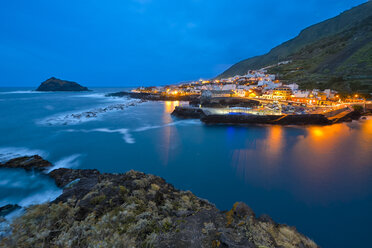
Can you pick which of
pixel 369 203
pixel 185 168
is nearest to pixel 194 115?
pixel 185 168

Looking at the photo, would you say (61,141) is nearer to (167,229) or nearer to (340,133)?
(167,229)

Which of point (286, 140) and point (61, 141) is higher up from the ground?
point (61, 141)

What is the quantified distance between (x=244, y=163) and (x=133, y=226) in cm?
1121

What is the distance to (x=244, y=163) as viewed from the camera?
42.6 feet

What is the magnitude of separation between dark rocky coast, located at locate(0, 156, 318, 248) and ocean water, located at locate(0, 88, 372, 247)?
4412mm

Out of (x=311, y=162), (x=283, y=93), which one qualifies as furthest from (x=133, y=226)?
(x=283, y=93)

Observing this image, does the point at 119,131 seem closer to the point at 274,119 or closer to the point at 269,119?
the point at 269,119

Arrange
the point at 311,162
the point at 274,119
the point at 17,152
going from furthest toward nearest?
the point at 274,119
the point at 17,152
the point at 311,162

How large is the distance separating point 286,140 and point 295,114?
1042 cm

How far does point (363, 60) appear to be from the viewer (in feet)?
167

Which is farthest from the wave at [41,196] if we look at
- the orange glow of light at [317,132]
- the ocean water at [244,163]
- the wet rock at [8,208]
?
the orange glow of light at [317,132]

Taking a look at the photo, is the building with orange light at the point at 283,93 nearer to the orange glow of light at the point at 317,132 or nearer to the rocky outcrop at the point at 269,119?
the rocky outcrop at the point at 269,119

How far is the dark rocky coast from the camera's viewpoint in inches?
121

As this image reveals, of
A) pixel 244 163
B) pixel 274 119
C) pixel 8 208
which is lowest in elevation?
pixel 244 163
